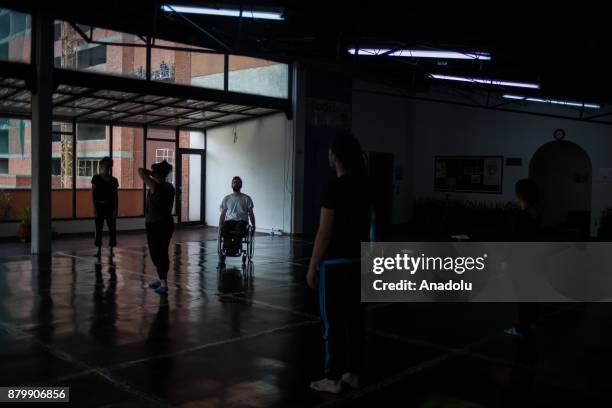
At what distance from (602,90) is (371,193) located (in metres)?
5.86

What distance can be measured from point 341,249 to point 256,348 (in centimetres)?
170

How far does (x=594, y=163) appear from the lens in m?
14.5

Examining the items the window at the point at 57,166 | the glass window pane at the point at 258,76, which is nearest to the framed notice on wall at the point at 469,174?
the glass window pane at the point at 258,76

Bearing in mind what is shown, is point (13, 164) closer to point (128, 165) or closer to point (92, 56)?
point (128, 165)

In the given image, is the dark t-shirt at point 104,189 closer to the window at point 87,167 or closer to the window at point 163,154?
the window at point 87,167

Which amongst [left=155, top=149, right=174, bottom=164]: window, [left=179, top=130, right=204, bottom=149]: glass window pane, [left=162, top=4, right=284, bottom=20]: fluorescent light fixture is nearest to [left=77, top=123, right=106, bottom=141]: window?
[left=155, top=149, right=174, bottom=164]: window

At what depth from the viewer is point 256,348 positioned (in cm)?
518

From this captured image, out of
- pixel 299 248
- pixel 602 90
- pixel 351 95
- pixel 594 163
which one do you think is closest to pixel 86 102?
pixel 299 248

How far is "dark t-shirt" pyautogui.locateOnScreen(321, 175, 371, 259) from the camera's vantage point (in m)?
3.93

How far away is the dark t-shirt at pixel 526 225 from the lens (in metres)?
5.70

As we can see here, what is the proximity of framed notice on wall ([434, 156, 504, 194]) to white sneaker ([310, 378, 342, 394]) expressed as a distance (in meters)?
13.2

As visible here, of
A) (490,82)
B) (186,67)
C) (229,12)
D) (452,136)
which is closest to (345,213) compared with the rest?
(229,12)

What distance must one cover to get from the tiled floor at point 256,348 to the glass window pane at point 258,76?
20.9 ft

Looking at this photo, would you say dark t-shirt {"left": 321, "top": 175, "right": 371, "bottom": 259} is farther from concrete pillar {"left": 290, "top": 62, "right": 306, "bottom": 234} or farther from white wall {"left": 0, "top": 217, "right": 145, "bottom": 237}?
white wall {"left": 0, "top": 217, "right": 145, "bottom": 237}
